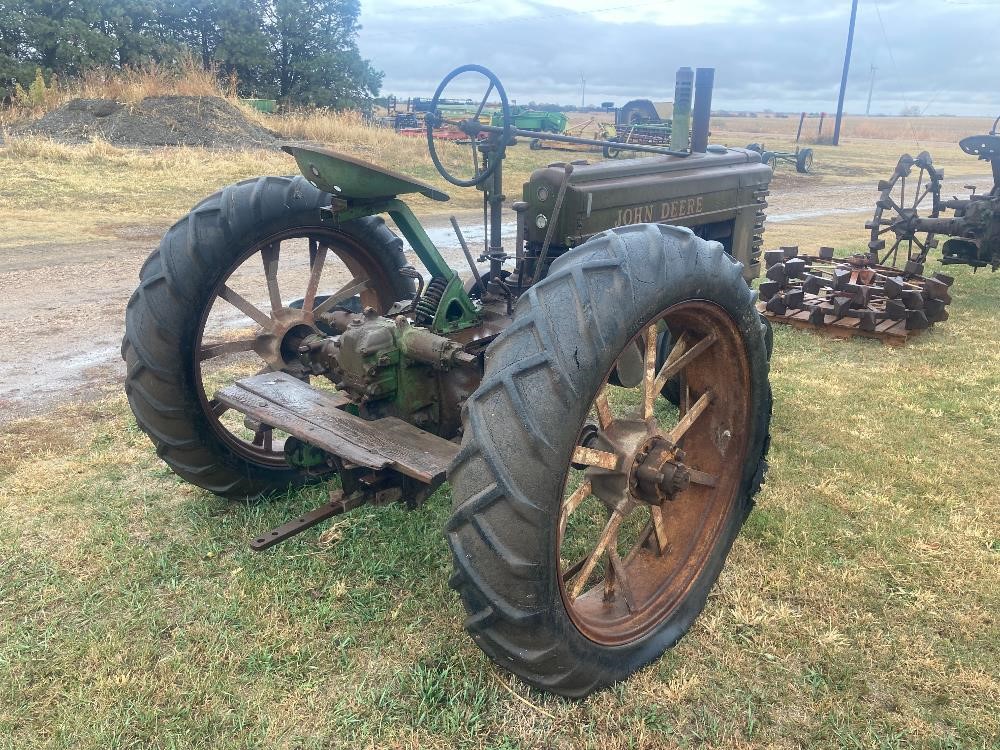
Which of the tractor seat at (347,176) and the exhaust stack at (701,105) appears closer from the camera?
the tractor seat at (347,176)

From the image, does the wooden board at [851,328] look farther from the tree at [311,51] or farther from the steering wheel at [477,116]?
the tree at [311,51]

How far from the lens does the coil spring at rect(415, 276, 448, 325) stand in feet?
10.9

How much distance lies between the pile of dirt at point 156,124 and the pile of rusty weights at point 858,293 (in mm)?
15579

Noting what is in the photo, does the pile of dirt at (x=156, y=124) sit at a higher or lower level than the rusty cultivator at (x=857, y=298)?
higher

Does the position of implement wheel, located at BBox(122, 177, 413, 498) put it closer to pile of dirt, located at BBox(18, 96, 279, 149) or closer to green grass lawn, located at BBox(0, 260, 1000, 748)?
green grass lawn, located at BBox(0, 260, 1000, 748)

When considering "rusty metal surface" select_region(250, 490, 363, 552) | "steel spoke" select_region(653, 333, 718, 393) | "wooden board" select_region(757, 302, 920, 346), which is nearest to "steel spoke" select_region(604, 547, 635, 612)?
"steel spoke" select_region(653, 333, 718, 393)

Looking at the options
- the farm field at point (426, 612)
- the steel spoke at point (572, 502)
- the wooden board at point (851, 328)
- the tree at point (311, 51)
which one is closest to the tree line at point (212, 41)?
the tree at point (311, 51)

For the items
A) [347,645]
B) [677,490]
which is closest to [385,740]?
[347,645]

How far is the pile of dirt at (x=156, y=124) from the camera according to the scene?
62.0 feet

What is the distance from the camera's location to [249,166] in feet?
51.6

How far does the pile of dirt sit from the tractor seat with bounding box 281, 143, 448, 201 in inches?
695

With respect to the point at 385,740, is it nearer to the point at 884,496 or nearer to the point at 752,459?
the point at 752,459

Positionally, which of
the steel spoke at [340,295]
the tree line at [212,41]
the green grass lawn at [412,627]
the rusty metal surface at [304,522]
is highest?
the tree line at [212,41]

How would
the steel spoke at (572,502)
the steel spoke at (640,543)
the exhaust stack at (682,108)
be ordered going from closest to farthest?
the steel spoke at (572,502) → the steel spoke at (640,543) → the exhaust stack at (682,108)
